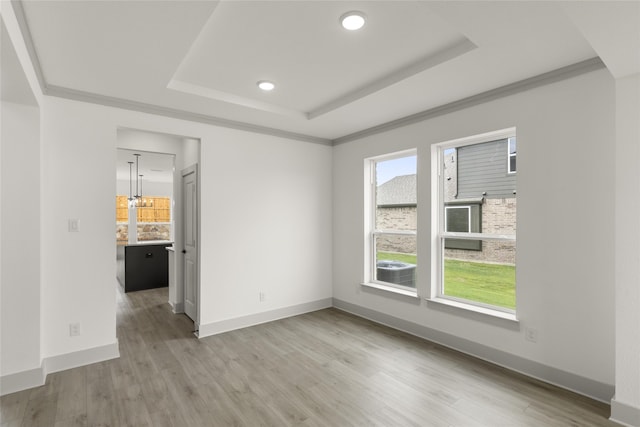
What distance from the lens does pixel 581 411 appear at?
2.34 metres

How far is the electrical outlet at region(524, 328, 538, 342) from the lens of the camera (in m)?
2.84

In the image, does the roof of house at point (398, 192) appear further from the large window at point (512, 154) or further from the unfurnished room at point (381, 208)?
the large window at point (512, 154)

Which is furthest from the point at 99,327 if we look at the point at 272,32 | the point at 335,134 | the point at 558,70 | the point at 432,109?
the point at 558,70

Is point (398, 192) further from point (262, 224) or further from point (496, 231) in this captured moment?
point (262, 224)

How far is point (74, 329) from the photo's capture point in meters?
3.08

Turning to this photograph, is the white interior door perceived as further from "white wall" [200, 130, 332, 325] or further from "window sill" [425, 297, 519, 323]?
"window sill" [425, 297, 519, 323]

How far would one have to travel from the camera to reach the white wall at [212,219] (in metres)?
3.03

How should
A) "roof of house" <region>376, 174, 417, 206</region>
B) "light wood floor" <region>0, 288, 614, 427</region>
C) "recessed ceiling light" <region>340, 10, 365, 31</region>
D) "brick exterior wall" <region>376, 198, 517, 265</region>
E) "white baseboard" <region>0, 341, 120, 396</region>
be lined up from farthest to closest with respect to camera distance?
"roof of house" <region>376, 174, 417, 206</region>, "brick exterior wall" <region>376, 198, 517, 265</region>, "white baseboard" <region>0, 341, 120, 396</region>, "light wood floor" <region>0, 288, 614, 427</region>, "recessed ceiling light" <region>340, 10, 365, 31</region>

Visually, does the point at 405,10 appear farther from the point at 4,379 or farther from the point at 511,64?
the point at 4,379

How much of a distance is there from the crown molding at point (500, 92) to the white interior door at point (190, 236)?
243 centimetres

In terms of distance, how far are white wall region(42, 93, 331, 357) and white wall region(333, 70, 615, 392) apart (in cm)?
218

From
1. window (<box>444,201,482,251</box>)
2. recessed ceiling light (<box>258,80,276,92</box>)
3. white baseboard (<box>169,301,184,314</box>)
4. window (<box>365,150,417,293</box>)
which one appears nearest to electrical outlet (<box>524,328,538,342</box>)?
window (<box>444,201,482,251</box>)

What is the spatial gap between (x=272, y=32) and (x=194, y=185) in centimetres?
250

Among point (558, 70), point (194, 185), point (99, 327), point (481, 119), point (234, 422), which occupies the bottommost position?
point (234, 422)
